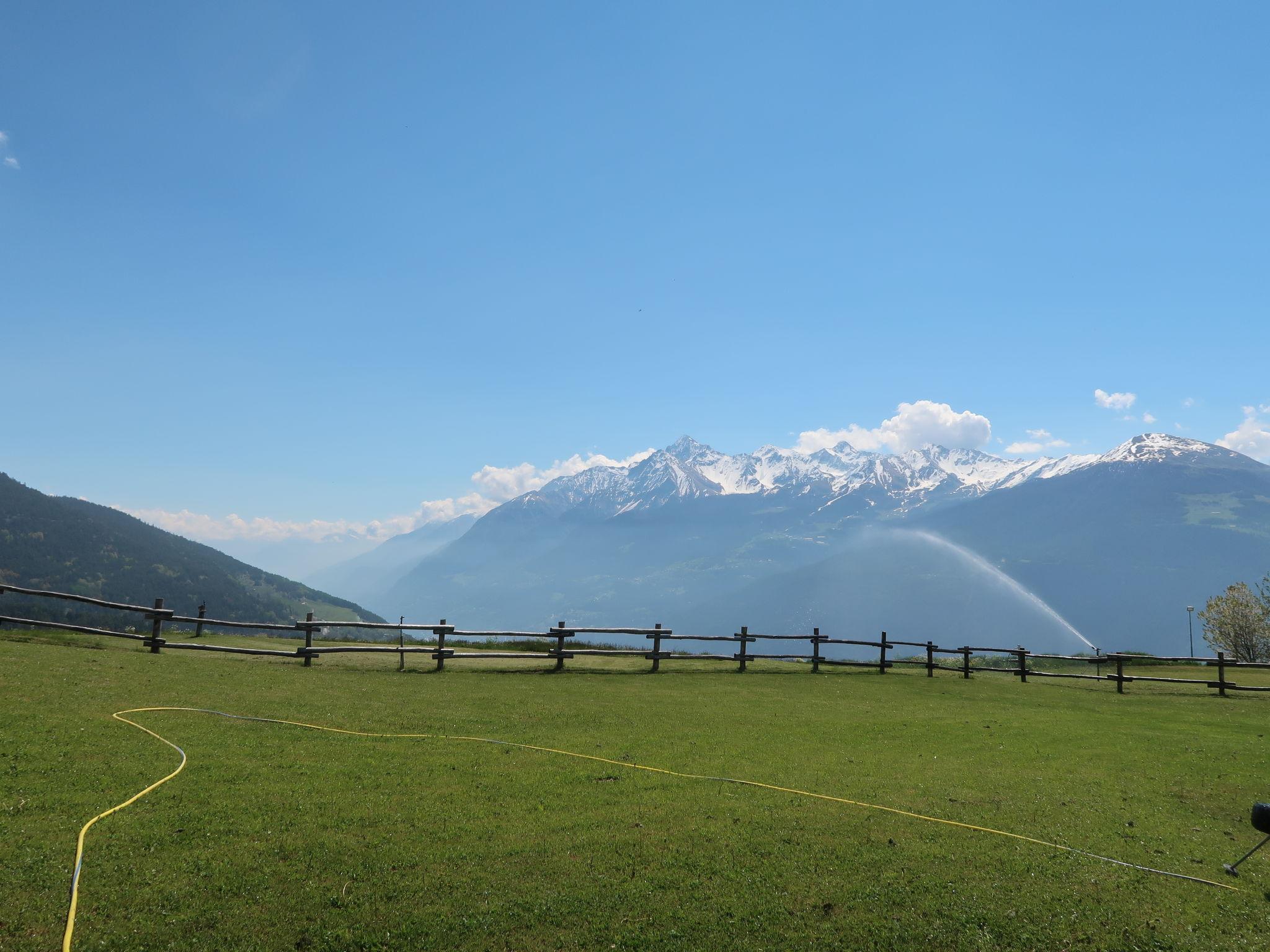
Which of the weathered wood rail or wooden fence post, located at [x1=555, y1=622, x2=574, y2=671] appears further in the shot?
wooden fence post, located at [x1=555, y1=622, x2=574, y2=671]

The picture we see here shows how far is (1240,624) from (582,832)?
73760 mm

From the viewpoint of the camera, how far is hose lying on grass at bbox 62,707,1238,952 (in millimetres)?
6211

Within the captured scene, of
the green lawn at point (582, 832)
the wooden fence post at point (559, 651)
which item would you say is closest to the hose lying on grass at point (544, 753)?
the green lawn at point (582, 832)

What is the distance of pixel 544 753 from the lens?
35.5ft

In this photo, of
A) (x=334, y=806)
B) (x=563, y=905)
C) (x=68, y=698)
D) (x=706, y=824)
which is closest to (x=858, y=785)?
(x=706, y=824)

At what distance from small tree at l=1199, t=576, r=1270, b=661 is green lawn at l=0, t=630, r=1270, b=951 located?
59.2 metres

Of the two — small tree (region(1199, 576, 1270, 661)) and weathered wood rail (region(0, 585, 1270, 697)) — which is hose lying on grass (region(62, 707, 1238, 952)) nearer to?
weathered wood rail (region(0, 585, 1270, 697))

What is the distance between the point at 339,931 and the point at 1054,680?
102ft

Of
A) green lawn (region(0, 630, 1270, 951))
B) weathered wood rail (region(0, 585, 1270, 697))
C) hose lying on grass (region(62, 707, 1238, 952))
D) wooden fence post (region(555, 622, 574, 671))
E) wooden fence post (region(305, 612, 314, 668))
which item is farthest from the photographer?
wooden fence post (region(555, 622, 574, 671))

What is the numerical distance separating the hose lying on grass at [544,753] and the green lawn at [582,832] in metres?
Answer: 0.12

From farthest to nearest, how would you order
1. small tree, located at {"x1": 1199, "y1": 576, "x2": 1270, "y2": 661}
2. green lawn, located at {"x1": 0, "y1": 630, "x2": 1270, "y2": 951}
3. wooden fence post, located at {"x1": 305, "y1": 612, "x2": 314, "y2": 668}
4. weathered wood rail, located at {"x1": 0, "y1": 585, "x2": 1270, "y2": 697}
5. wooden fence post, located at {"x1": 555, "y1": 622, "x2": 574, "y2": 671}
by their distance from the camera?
1. small tree, located at {"x1": 1199, "y1": 576, "x2": 1270, "y2": 661}
2. wooden fence post, located at {"x1": 555, "y1": 622, "x2": 574, "y2": 671}
3. wooden fence post, located at {"x1": 305, "y1": 612, "x2": 314, "y2": 668}
4. weathered wood rail, located at {"x1": 0, "y1": 585, "x2": 1270, "y2": 697}
5. green lawn, located at {"x1": 0, "y1": 630, "x2": 1270, "y2": 951}

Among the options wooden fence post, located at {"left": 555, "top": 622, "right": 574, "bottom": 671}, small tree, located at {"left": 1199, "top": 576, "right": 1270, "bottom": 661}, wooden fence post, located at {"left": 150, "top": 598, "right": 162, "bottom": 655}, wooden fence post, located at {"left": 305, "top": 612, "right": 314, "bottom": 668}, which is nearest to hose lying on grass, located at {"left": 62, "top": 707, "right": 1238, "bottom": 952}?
wooden fence post, located at {"left": 305, "top": 612, "right": 314, "bottom": 668}

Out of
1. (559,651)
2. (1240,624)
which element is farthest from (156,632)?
(1240,624)

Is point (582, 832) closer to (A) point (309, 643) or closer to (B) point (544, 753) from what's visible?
(B) point (544, 753)
